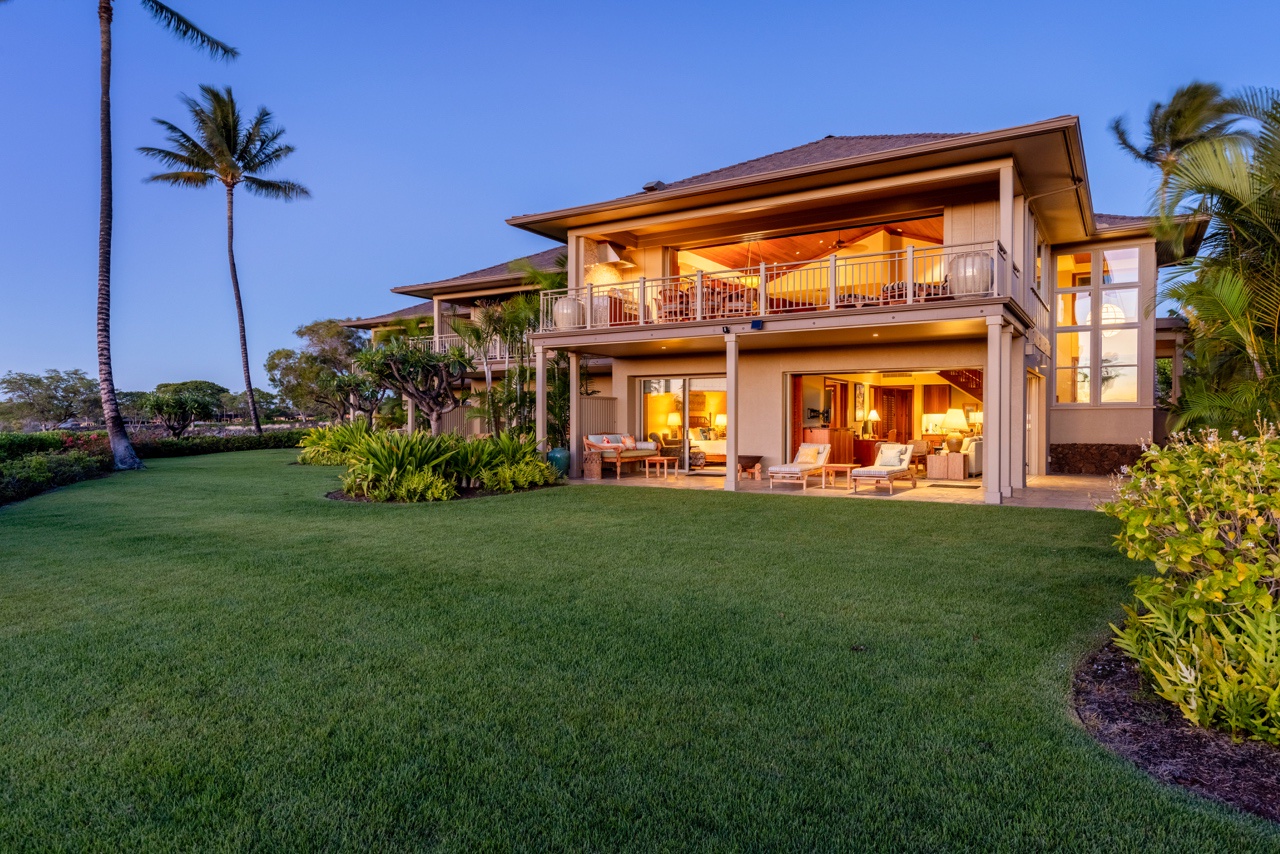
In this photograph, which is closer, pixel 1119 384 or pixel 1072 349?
pixel 1119 384

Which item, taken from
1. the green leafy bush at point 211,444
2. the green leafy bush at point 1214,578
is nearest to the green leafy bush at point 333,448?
the green leafy bush at point 211,444

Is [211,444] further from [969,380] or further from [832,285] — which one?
[969,380]

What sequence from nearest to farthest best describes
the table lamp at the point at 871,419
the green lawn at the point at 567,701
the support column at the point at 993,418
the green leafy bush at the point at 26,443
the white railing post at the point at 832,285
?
the green lawn at the point at 567,701
the support column at the point at 993,418
the white railing post at the point at 832,285
the green leafy bush at the point at 26,443
the table lamp at the point at 871,419

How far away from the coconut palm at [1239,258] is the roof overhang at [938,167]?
3.07 m

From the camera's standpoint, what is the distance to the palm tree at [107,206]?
51.3 ft

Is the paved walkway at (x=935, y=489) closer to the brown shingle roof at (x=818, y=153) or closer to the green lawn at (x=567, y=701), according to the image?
the green lawn at (x=567, y=701)

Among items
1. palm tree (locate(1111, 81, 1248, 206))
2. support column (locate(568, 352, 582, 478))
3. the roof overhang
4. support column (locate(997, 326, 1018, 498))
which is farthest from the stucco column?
palm tree (locate(1111, 81, 1248, 206))

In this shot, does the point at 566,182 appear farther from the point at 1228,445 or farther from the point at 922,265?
the point at 1228,445

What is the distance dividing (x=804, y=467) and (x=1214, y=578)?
8981mm

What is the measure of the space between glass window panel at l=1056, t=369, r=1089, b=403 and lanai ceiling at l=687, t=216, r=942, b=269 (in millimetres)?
4771

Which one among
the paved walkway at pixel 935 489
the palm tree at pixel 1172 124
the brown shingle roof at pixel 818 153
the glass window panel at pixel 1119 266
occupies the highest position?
the palm tree at pixel 1172 124

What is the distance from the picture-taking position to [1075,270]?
14883mm

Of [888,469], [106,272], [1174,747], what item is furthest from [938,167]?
[106,272]

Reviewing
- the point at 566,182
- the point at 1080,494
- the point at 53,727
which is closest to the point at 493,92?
the point at 1080,494
